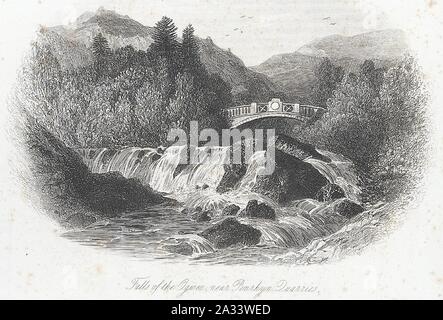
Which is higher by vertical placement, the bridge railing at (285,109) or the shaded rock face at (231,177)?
the bridge railing at (285,109)

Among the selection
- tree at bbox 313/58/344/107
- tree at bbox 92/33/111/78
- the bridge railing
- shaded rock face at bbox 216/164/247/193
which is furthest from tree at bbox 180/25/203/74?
tree at bbox 313/58/344/107

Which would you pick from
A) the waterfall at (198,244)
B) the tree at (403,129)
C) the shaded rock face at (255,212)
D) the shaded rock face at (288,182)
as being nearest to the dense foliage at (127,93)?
the shaded rock face at (288,182)

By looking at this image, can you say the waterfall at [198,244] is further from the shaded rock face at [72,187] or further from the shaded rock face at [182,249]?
the shaded rock face at [72,187]

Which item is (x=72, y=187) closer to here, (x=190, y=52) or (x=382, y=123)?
(x=190, y=52)

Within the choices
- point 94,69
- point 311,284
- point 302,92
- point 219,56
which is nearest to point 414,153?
point 302,92

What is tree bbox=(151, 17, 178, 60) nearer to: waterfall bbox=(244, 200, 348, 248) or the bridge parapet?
the bridge parapet

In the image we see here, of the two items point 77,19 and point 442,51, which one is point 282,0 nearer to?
point 442,51
